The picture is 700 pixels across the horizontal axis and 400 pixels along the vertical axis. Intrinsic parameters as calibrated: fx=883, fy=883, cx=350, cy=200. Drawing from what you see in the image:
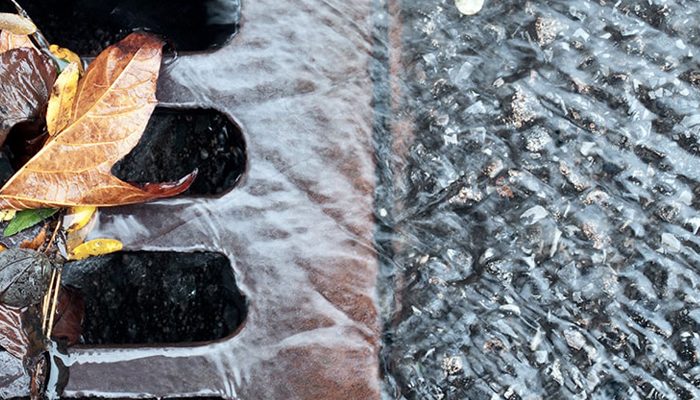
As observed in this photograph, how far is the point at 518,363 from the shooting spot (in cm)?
136

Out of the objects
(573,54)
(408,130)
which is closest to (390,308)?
(408,130)

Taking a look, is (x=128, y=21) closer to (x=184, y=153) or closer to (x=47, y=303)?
(x=184, y=153)

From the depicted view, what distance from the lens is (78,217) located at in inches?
53.9

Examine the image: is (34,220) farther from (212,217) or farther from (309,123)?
(309,123)

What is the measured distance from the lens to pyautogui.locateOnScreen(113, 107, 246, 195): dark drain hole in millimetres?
1794

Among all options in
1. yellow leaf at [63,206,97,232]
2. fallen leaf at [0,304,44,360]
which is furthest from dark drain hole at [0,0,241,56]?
fallen leaf at [0,304,44,360]

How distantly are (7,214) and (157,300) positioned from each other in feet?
1.81

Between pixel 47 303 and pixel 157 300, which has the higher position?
pixel 47 303

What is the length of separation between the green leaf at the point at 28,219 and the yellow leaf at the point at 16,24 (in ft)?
0.95

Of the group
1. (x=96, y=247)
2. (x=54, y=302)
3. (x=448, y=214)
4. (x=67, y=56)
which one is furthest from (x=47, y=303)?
(x=448, y=214)

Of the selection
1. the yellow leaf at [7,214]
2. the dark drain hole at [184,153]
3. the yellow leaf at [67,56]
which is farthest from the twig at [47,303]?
the dark drain hole at [184,153]

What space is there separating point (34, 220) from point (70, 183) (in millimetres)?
103

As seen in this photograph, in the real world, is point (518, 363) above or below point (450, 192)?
below

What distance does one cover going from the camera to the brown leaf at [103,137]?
1.33 meters
